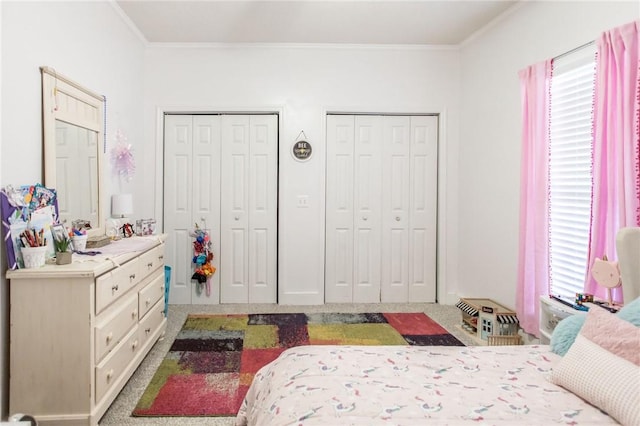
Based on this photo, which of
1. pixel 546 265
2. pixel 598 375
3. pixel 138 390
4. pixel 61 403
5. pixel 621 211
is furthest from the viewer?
pixel 546 265

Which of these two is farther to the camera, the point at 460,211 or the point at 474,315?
the point at 460,211

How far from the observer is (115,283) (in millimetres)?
2113

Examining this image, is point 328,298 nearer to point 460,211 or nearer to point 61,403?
point 460,211

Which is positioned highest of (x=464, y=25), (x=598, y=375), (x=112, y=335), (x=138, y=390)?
(x=464, y=25)

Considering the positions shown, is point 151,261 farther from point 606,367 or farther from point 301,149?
point 606,367

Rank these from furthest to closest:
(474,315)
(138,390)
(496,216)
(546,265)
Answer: (496,216), (474,315), (546,265), (138,390)

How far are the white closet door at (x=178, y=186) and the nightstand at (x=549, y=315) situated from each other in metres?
3.34

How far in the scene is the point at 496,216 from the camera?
3.46 m

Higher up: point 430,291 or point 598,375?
point 598,375

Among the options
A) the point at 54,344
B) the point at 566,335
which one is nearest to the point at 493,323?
the point at 566,335

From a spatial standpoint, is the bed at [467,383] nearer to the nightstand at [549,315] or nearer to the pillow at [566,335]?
the pillow at [566,335]

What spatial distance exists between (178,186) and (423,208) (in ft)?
9.02

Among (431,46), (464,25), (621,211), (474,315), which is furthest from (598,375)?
(431,46)

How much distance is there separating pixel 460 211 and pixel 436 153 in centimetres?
71
